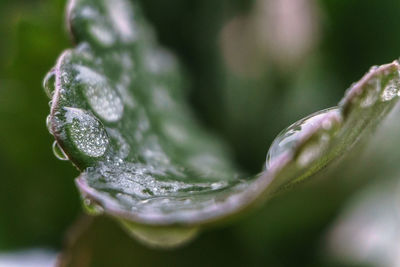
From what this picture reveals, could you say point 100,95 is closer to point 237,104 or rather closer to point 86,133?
point 86,133

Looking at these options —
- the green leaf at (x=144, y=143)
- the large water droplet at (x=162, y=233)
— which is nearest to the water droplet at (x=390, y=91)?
the green leaf at (x=144, y=143)

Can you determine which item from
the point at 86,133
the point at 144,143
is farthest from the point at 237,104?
the point at 86,133

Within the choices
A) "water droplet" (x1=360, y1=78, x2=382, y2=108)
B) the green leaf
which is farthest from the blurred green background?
"water droplet" (x1=360, y1=78, x2=382, y2=108)

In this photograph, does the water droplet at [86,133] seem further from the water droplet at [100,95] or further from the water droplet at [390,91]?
the water droplet at [390,91]

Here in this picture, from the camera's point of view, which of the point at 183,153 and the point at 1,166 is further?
the point at 1,166

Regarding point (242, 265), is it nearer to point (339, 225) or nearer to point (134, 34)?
point (339, 225)

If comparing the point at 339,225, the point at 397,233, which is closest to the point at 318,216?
the point at 339,225
